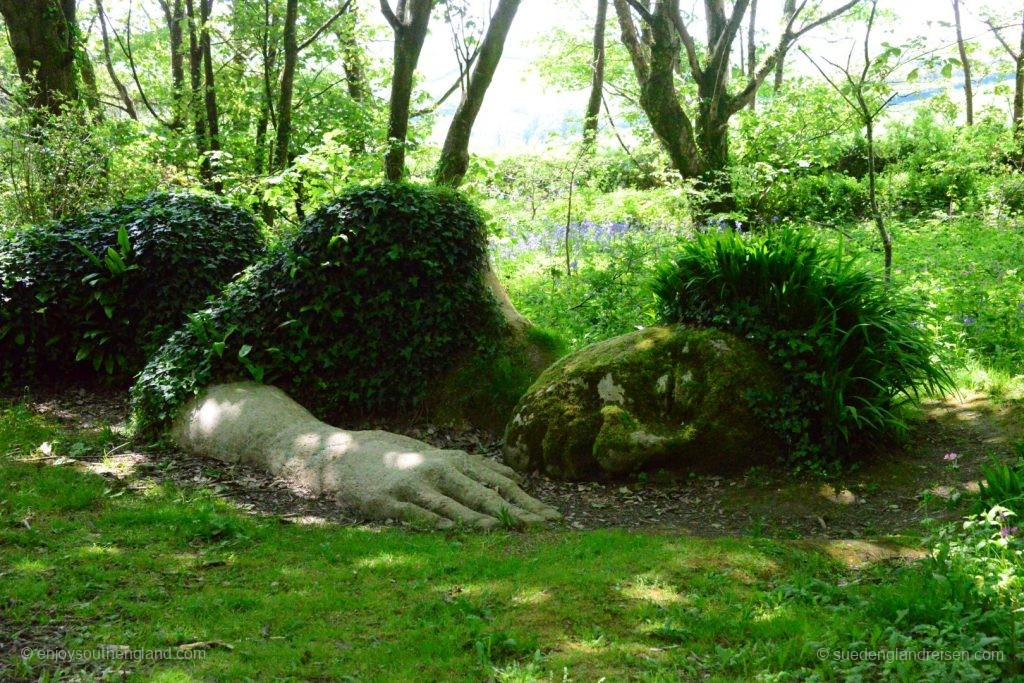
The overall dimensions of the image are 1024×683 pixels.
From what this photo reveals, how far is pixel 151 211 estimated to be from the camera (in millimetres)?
9086

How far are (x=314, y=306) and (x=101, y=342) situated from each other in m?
2.81

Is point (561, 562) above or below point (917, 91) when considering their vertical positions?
below

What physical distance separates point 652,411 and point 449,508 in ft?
6.42


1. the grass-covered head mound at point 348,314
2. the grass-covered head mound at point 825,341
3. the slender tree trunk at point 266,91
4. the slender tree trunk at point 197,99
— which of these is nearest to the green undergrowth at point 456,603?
the grass-covered head mound at point 825,341

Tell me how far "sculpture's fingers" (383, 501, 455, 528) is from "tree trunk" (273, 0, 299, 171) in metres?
7.36

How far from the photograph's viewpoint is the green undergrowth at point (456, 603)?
10.5 feet

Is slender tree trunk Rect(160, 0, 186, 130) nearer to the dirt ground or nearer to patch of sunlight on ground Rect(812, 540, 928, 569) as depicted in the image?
the dirt ground

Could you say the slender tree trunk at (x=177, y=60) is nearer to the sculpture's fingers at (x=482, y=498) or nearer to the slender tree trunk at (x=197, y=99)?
the slender tree trunk at (x=197, y=99)

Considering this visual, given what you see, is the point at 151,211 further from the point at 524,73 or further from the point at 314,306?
the point at 524,73

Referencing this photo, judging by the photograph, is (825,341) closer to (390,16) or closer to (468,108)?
(468,108)

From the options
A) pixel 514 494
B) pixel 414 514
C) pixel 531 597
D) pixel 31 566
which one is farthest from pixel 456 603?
pixel 31 566

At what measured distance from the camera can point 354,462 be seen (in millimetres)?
5914

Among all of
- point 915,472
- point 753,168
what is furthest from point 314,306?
point 753,168

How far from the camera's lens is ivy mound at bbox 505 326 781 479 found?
6180 millimetres
